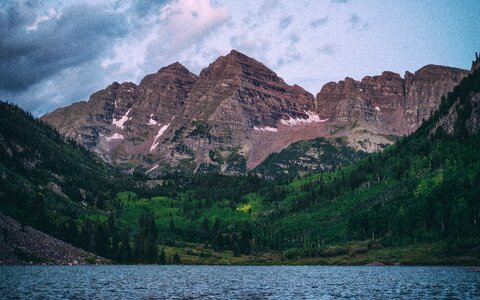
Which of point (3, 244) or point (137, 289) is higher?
point (3, 244)

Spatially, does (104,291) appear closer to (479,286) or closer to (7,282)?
(7,282)

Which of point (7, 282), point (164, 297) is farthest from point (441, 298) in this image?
point (7, 282)

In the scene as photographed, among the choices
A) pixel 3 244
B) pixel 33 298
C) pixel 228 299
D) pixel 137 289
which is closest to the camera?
pixel 33 298

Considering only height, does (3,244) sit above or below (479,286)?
above

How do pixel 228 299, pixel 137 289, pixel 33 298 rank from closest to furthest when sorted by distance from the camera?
pixel 33 298, pixel 228 299, pixel 137 289

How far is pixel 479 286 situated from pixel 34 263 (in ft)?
461

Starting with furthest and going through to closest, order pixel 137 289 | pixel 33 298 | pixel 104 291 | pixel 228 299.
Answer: pixel 137 289, pixel 104 291, pixel 228 299, pixel 33 298

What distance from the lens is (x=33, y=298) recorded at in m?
73.1

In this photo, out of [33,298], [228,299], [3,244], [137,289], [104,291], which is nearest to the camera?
[33,298]

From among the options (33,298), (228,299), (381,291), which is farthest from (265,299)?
(33,298)

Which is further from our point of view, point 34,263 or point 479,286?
point 34,263

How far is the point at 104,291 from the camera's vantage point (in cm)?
8956

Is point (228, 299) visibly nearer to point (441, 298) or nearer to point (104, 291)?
point (104, 291)

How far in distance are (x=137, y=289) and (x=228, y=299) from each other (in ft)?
78.5
